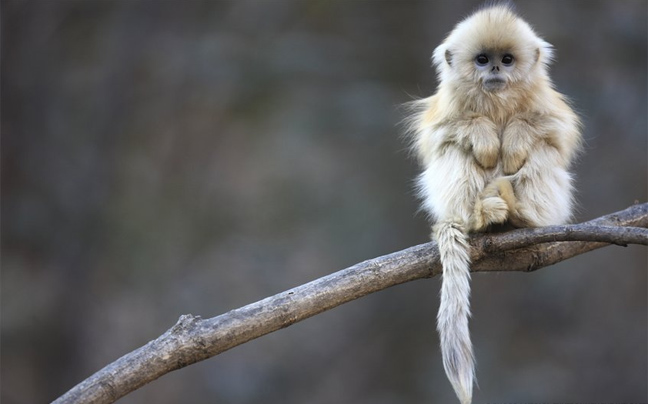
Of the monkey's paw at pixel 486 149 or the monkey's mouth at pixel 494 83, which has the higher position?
the monkey's mouth at pixel 494 83

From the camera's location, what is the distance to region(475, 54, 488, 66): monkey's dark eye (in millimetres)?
3977

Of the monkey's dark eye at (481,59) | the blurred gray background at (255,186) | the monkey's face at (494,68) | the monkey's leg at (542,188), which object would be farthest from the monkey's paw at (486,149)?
the blurred gray background at (255,186)

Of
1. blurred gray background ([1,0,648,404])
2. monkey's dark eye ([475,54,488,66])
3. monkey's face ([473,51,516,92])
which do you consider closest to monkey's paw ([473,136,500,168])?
monkey's face ([473,51,516,92])

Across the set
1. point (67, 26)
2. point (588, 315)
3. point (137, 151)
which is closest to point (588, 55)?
point (588, 315)

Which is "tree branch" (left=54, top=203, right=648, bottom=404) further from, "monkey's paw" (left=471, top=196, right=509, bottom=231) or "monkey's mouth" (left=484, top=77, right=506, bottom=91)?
"monkey's mouth" (left=484, top=77, right=506, bottom=91)

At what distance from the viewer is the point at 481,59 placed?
3.99m

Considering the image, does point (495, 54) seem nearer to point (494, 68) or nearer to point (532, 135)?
point (494, 68)

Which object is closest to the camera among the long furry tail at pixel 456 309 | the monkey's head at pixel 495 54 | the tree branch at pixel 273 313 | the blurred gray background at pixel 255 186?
the tree branch at pixel 273 313

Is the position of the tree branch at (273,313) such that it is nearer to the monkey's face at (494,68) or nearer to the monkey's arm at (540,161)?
the monkey's arm at (540,161)

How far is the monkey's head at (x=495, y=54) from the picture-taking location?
3920 mm

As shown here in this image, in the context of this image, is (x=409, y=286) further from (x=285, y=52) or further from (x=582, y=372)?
(x=285, y=52)

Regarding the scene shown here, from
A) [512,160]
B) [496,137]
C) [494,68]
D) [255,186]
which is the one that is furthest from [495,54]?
[255,186]

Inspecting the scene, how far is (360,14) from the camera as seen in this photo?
10102 millimetres

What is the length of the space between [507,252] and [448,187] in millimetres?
374
